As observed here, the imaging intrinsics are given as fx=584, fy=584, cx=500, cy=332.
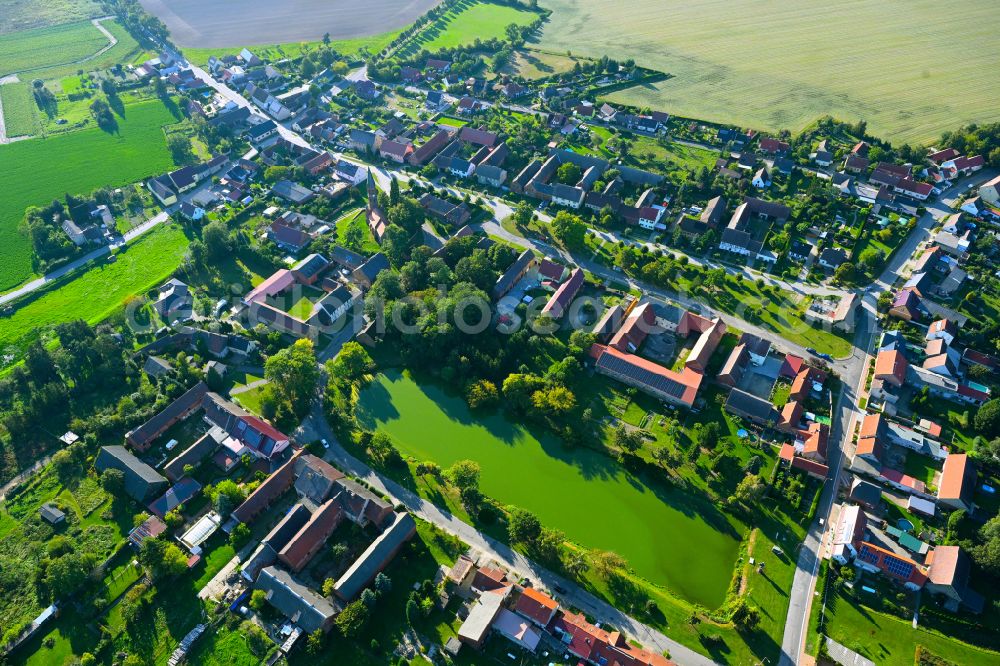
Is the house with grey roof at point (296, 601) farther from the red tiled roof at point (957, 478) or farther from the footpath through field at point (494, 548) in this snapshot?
the red tiled roof at point (957, 478)

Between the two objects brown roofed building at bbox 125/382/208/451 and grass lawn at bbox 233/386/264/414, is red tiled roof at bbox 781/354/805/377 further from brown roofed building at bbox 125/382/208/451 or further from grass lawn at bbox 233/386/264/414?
brown roofed building at bbox 125/382/208/451

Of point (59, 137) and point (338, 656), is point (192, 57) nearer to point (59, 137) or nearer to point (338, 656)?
point (59, 137)

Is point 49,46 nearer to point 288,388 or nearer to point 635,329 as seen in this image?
point 288,388

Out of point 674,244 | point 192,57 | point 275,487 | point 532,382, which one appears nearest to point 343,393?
point 275,487

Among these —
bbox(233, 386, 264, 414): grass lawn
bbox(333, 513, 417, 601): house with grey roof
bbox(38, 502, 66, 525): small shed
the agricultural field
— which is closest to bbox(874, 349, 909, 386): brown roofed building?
bbox(333, 513, 417, 601): house with grey roof

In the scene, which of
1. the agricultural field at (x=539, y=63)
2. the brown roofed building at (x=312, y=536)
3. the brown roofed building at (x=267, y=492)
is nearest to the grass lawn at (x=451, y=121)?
the agricultural field at (x=539, y=63)

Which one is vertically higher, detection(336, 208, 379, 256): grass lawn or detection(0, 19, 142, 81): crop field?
detection(336, 208, 379, 256): grass lawn

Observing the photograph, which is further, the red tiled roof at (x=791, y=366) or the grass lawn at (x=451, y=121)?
the grass lawn at (x=451, y=121)
